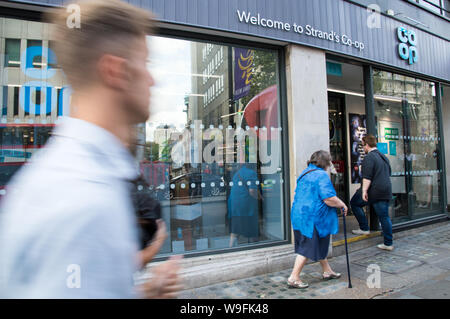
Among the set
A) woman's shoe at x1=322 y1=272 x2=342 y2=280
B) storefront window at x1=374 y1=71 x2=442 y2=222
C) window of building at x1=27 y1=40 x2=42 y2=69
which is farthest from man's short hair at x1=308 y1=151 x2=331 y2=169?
window of building at x1=27 y1=40 x2=42 y2=69

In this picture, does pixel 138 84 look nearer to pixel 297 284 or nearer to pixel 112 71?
pixel 112 71

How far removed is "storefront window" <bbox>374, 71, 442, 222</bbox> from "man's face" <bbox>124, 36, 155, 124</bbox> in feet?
22.5

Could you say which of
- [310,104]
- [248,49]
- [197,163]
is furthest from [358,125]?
[197,163]

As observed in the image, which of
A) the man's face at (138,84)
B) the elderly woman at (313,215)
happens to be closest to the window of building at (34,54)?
the man's face at (138,84)

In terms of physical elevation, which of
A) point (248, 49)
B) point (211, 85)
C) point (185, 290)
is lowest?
point (185, 290)

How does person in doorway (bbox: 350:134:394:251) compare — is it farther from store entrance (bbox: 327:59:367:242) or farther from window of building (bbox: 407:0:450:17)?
window of building (bbox: 407:0:450:17)

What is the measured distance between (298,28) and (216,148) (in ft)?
8.54

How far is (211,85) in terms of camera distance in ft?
16.5

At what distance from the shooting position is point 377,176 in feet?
17.8

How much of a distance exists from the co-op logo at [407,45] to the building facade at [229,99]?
5 centimetres

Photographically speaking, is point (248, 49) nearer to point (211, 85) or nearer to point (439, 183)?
point (211, 85)

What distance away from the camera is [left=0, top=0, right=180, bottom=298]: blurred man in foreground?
0.62 m

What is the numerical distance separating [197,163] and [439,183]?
704 cm
